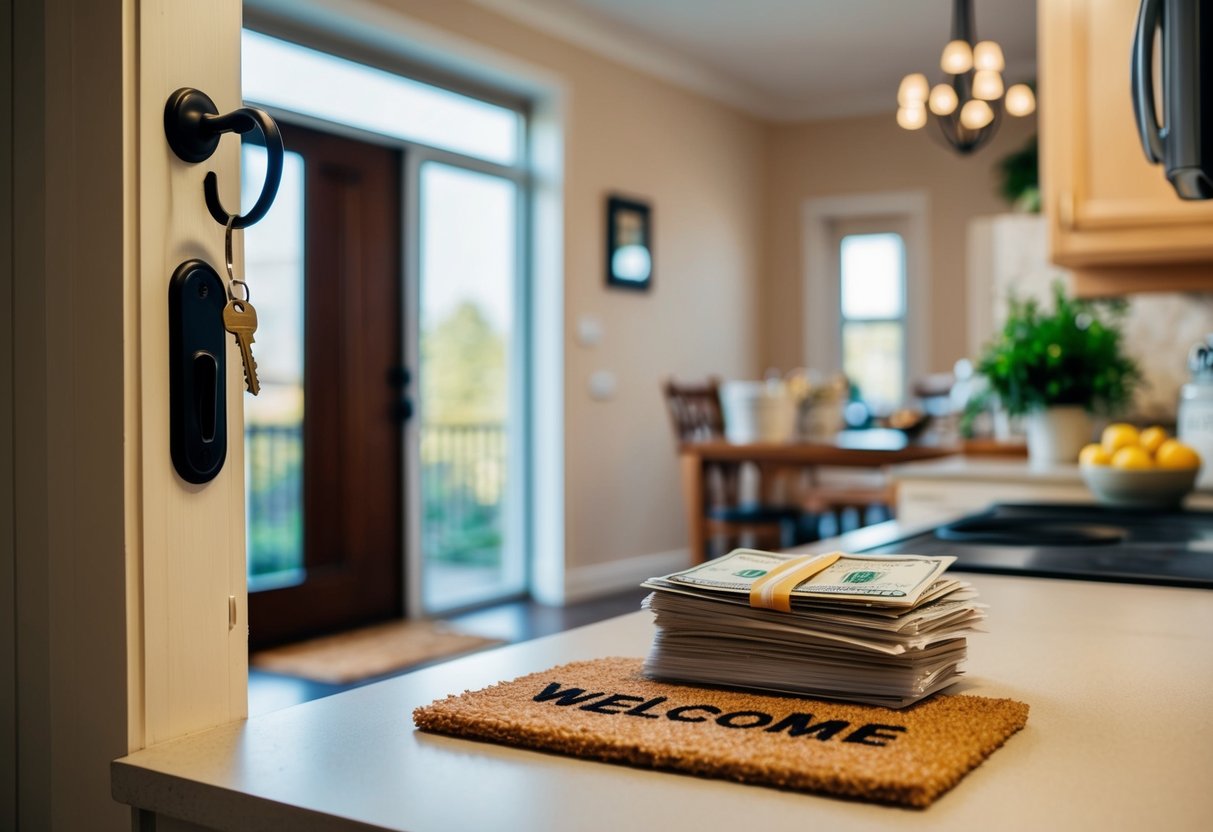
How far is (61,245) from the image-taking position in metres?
0.75

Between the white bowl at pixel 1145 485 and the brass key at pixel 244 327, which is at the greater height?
the brass key at pixel 244 327

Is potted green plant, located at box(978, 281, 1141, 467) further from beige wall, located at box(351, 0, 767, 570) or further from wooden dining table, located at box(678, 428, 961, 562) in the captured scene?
beige wall, located at box(351, 0, 767, 570)

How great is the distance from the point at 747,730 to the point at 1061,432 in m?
2.67

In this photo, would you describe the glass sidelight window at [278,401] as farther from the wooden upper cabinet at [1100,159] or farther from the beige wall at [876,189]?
the beige wall at [876,189]

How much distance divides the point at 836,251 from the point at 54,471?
7.01m

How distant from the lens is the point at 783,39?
5996 millimetres

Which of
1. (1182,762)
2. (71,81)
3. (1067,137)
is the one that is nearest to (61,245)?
(71,81)

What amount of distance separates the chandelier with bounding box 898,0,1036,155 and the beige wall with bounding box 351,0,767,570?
1558 mm

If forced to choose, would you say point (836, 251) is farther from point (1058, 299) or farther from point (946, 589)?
point (946, 589)

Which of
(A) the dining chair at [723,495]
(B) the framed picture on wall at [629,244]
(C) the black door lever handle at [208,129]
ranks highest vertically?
(B) the framed picture on wall at [629,244]

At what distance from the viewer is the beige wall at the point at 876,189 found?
686 cm

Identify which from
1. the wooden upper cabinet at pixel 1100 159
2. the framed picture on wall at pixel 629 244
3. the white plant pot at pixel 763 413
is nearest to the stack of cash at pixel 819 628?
the wooden upper cabinet at pixel 1100 159

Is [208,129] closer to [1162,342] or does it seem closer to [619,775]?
[619,775]

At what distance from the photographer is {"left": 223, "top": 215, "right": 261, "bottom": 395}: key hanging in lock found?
761mm
